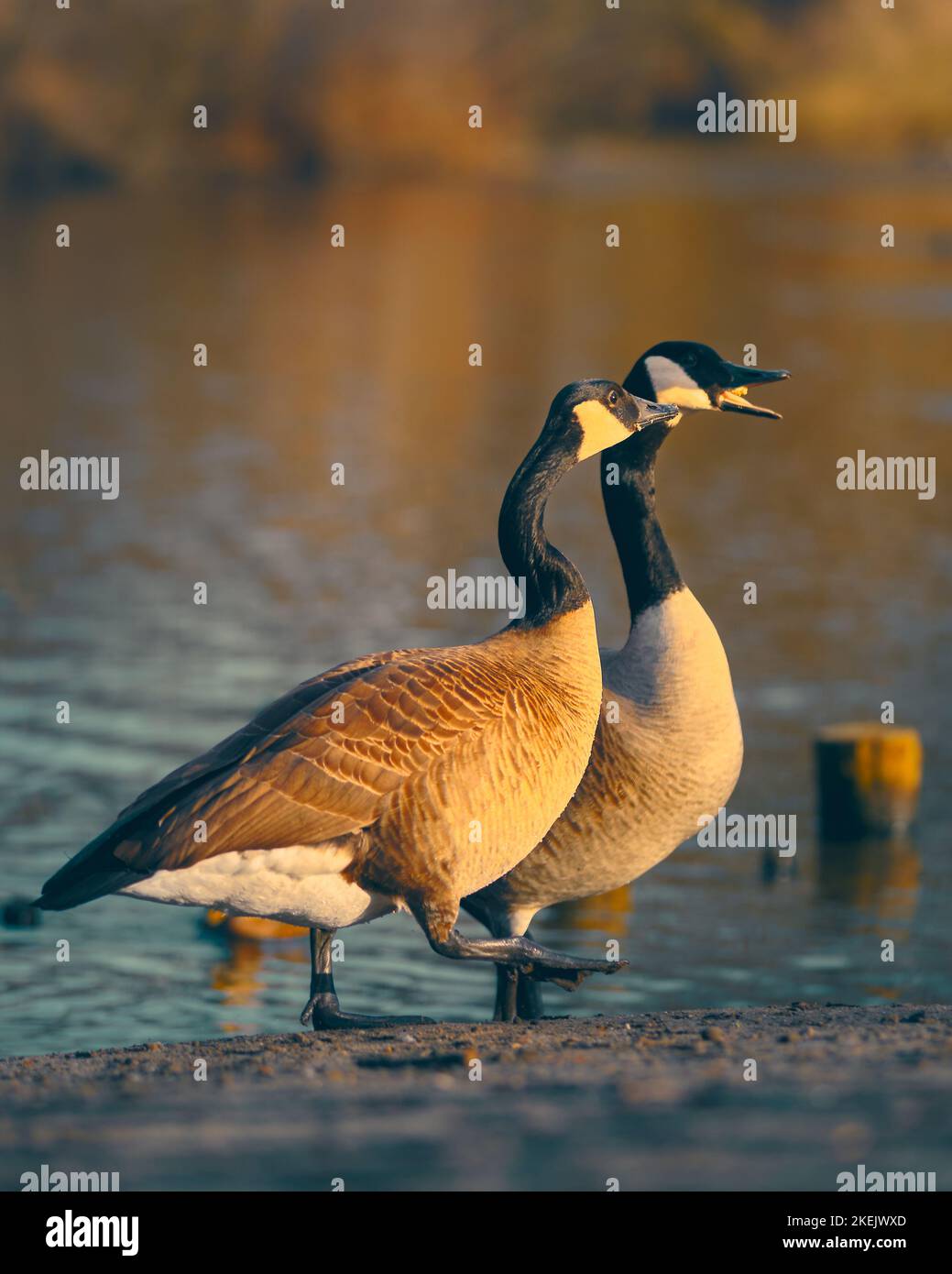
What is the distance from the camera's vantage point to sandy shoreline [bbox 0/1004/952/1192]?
4566 millimetres

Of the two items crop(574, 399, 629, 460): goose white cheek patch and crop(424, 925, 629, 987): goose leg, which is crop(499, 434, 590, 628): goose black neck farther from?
crop(424, 925, 629, 987): goose leg

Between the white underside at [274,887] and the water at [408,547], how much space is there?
1878mm

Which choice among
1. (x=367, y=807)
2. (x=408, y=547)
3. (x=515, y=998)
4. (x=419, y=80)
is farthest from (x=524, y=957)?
(x=419, y=80)

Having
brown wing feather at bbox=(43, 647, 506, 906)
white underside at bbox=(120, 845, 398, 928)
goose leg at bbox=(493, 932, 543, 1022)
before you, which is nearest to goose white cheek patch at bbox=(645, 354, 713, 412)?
brown wing feather at bbox=(43, 647, 506, 906)

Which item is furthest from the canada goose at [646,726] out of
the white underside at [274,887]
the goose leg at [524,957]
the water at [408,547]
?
the water at [408,547]

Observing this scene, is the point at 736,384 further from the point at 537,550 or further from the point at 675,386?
the point at 537,550

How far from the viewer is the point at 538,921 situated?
10.6 metres

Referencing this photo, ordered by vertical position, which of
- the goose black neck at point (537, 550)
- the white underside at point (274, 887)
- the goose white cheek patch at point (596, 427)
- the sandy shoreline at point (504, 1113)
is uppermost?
the goose white cheek patch at point (596, 427)

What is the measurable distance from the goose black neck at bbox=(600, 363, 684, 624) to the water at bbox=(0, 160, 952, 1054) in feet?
6.30

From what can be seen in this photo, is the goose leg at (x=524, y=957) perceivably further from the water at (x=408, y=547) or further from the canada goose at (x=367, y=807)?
the water at (x=408, y=547)

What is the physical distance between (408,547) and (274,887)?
12573 mm

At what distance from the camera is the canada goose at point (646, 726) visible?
25.8 ft

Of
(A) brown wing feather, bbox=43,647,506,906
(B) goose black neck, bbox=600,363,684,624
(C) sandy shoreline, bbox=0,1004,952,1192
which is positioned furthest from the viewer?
(B) goose black neck, bbox=600,363,684,624
